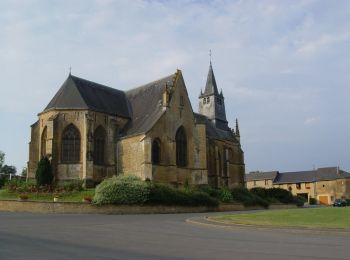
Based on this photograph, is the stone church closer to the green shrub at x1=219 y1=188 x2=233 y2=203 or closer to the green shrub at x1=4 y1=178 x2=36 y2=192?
the green shrub at x1=4 y1=178 x2=36 y2=192

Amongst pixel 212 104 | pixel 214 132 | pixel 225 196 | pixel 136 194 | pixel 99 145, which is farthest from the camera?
pixel 212 104

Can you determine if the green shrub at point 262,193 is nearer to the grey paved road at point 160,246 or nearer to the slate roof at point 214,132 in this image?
the slate roof at point 214,132

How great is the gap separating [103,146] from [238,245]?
3155 centimetres

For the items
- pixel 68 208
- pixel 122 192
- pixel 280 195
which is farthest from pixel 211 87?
pixel 68 208

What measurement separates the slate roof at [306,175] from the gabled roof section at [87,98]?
166 feet

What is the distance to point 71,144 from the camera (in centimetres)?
4103

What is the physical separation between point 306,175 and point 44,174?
61.8 m

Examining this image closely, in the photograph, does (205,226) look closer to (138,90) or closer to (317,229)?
(317,229)

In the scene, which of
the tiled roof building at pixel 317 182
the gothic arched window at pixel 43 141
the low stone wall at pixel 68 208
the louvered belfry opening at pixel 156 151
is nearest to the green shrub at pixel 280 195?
the louvered belfry opening at pixel 156 151

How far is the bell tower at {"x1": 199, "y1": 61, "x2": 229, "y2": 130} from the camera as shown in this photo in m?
62.8

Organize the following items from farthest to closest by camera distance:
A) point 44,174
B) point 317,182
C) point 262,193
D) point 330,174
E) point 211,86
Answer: point 317,182 → point 330,174 → point 211,86 → point 262,193 → point 44,174

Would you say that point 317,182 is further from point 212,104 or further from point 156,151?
point 156,151

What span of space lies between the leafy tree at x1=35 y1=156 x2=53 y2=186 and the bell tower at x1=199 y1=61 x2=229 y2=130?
29255 mm

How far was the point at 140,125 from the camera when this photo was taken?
1674 inches
